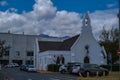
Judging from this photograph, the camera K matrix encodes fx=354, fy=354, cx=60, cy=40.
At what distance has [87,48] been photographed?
267ft

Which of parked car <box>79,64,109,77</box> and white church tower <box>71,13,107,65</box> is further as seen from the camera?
white church tower <box>71,13,107,65</box>

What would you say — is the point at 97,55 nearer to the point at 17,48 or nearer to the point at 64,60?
the point at 64,60

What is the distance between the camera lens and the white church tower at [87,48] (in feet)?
265

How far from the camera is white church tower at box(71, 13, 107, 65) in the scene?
80.8 metres

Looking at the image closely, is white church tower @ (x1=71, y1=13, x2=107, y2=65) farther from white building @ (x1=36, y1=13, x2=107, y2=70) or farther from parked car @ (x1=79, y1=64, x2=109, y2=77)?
parked car @ (x1=79, y1=64, x2=109, y2=77)

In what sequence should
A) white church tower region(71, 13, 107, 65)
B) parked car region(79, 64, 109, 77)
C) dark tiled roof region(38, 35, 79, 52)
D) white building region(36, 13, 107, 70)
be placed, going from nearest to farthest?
parked car region(79, 64, 109, 77), white building region(36, 13, 107, 70), white church tower region(71, 13, 107, 65), dark tiled roof region(38, 35, 79, 52)

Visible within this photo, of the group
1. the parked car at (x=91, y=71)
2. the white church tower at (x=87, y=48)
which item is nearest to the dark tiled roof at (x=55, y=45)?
the white church tower at (x=87, y=48)

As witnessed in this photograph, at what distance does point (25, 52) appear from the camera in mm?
134750

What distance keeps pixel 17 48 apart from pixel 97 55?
5807cm

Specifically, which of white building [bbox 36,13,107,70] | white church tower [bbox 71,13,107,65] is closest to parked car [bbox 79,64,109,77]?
white building [bbox 36,13,107,70]

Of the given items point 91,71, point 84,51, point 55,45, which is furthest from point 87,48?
point 91,71

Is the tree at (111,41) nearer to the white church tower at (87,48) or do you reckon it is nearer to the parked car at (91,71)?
the white church tower at (87,48)

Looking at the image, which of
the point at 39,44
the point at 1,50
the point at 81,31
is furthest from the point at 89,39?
the point at 1,50

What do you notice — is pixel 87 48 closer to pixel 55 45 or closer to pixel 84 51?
pixel 84 51
